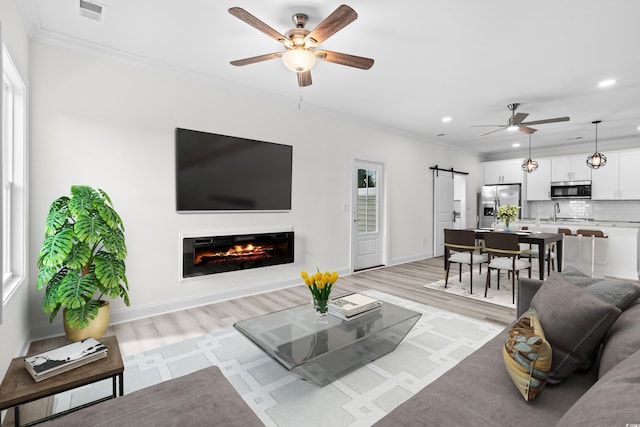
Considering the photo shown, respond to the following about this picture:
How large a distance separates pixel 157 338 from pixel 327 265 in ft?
8.87

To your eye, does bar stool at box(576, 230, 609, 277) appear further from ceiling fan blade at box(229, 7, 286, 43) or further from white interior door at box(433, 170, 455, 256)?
ceiling fan blade at box(229, 7, 286, 43)

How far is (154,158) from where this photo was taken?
341 centimetres

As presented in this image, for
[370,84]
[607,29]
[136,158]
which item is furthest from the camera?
[370,84]

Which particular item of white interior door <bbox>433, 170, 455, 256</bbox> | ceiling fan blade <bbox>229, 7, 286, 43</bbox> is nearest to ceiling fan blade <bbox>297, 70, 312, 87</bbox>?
ceiling fan blade <bbox>229, 7, 286, 43</bbox>

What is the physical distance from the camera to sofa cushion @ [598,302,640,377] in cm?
114

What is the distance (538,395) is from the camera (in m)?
1.24

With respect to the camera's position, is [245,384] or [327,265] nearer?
[245,384]

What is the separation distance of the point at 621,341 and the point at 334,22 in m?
2.28

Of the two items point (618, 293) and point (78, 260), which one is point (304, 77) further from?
point (618, 293)

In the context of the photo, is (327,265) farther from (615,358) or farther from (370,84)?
(615,358)

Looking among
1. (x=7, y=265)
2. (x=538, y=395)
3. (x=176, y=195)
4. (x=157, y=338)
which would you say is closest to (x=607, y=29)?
(x=538, y=395)

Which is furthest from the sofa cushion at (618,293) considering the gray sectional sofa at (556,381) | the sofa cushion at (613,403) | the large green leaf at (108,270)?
the large green leaf at (108,270)

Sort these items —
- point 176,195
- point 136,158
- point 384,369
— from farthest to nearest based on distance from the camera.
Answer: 1. point 176,195
2. point 136,158
3. point 384,369

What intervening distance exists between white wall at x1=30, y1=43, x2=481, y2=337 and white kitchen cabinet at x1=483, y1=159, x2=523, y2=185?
208 inches
